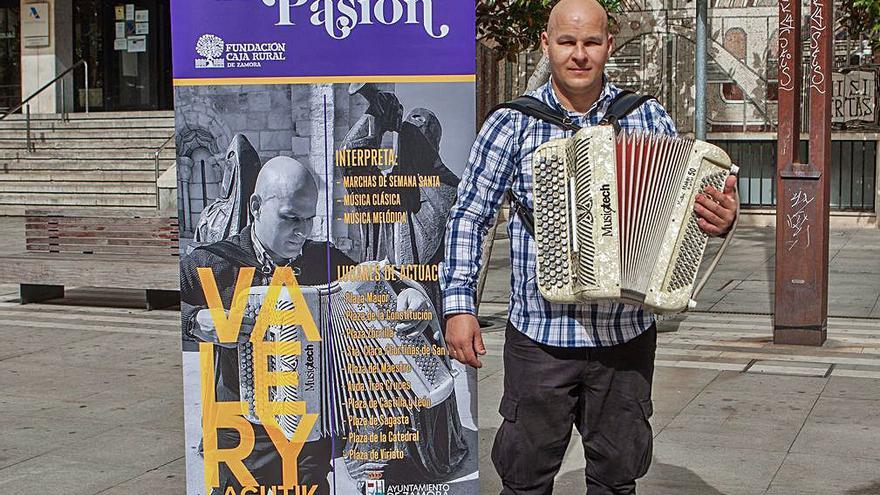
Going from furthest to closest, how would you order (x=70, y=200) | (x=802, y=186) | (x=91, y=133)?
1. (x=91, y=133)
2. (x=70, y=200)
3. (x=802, y=186)

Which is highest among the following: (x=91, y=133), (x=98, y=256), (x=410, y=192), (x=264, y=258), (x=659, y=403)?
(x=91, y=133)

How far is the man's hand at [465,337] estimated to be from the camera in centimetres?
376

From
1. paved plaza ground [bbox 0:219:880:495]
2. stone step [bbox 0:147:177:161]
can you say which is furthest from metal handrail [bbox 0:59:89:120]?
paved plaza ground [bbox 0:219:880:495]

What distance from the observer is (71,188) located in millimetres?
20625

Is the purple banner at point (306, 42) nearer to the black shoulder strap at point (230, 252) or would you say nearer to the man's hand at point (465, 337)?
the black shoulder strap at point (230, 252)

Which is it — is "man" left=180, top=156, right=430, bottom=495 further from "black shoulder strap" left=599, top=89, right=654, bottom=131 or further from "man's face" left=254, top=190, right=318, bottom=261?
"black shoulder strap" left=599, top=89, right=654, bottom=131

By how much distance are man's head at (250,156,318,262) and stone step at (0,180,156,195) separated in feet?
52.5

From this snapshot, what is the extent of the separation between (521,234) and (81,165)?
18.7m

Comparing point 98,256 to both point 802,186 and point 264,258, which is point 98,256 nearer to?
point 802,186

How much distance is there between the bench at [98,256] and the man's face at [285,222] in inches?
252

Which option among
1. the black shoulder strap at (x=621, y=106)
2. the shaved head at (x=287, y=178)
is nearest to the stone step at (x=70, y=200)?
the shaved head at (x=287, y=178)

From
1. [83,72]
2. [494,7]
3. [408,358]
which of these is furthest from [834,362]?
[83,72]

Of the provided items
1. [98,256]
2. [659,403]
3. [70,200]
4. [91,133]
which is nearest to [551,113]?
[659,403]

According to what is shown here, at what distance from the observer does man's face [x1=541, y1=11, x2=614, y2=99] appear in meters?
3.68
